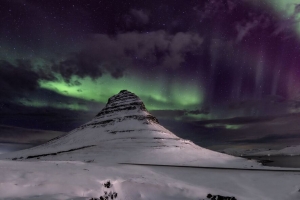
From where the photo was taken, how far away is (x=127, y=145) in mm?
73875

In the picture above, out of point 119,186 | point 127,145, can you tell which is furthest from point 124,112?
point 119,186

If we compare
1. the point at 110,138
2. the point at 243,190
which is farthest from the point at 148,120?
the point at 243,190

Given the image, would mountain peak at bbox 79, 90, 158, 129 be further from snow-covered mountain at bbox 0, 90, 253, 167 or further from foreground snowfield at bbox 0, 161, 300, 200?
foreground snowfield at bbox 0, 161, 300, 200

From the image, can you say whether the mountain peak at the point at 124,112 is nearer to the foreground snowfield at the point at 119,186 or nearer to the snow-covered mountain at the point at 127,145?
the snow-covered mountain at the point at 127,145

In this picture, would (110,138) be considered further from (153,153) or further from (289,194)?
(289,194)

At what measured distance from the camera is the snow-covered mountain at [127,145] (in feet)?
177

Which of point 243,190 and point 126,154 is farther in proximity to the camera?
point 126,154

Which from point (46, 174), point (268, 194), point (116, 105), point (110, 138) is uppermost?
point (116, 105)

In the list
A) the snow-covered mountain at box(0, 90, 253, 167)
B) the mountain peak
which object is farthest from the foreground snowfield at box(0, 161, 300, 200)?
the mountain peak

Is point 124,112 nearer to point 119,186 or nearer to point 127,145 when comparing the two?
point 127,145

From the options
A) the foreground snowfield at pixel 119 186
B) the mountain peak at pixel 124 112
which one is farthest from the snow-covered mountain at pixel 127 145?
the foreground snowfield at pixel 119 186

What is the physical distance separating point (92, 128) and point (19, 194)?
10597 centimetres

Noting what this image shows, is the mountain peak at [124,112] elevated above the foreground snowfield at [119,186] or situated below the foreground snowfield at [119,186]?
above

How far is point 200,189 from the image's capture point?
1525 cm
